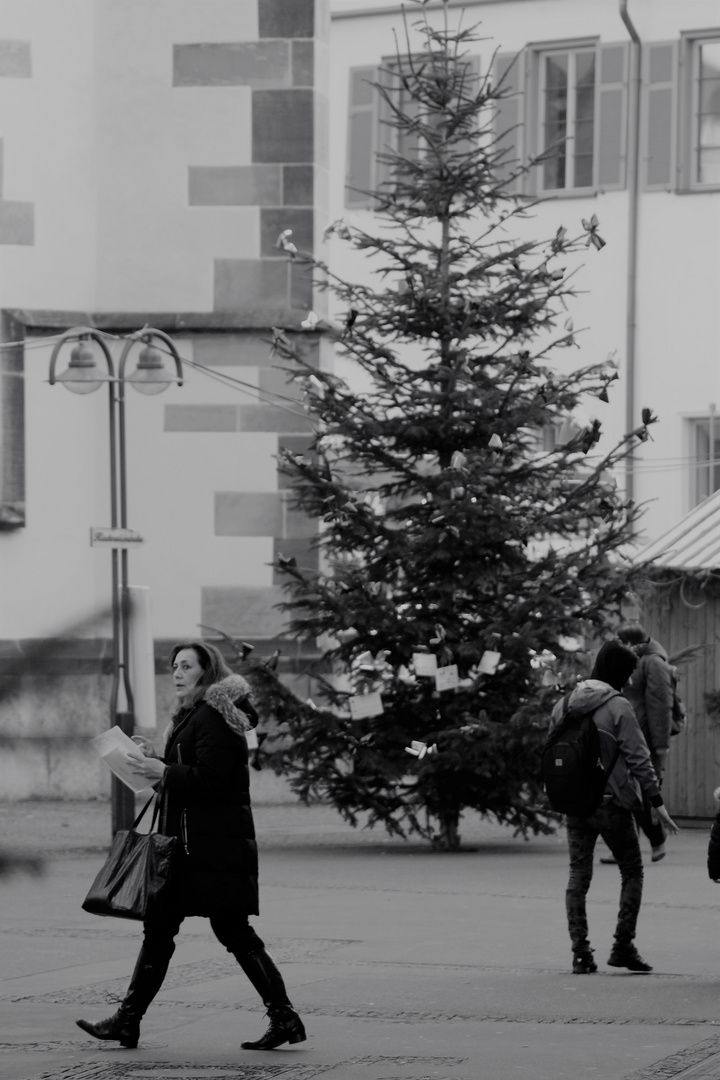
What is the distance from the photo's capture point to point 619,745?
29.8 feet

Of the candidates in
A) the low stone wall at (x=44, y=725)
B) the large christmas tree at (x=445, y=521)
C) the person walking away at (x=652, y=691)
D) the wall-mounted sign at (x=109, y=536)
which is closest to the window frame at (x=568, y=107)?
the large christmas tree at (x=445, y=521)

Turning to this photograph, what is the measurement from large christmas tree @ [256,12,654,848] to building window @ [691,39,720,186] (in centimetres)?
1421

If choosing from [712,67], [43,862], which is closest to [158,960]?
[43,862]

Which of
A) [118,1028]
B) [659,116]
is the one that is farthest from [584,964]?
[659,116]

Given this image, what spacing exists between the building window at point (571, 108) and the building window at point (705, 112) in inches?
58.2

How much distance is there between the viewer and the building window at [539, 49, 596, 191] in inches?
1120

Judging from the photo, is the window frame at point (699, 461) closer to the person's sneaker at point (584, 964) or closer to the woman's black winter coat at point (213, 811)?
the person's sneaker at point (584, 964)

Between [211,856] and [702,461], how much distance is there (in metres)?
21.8

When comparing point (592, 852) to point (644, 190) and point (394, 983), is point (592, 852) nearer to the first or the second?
point (394, 983)

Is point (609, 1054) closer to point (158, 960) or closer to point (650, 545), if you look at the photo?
point (158, 960)

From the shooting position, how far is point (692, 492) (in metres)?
27.8

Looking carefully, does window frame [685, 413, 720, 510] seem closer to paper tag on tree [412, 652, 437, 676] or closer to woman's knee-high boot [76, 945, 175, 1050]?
paper tag on tree [412, 652, 437, 676]

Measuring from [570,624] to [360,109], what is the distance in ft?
56.2

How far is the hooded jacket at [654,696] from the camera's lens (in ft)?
46.6
